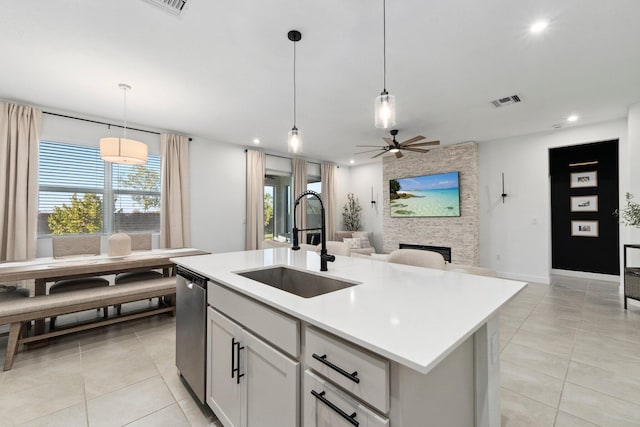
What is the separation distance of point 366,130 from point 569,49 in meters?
2.74

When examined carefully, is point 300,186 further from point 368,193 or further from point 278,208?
point 368,193

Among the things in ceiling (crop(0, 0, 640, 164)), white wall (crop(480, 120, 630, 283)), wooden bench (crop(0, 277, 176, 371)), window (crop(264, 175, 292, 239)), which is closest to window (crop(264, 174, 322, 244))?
window (crop(264, 175, 292, 239))

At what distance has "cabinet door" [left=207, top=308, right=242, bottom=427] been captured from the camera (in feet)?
4.50

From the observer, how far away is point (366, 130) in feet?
15.7

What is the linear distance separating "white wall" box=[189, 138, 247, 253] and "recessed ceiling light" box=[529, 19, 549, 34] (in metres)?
4.86

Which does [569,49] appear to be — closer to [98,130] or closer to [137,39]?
[137,39]

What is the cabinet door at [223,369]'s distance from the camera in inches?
54.0

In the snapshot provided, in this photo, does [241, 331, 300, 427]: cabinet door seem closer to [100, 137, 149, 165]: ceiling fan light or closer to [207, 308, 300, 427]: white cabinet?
[207, 308, 300, 427]: white cabinet

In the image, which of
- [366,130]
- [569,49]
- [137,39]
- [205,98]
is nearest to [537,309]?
[569,49]

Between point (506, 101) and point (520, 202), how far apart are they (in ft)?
7.94

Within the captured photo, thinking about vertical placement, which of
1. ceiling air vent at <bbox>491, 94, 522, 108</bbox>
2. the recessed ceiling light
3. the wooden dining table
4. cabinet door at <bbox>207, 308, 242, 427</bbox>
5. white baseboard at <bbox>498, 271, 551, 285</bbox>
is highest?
ceiling air vent at <bbox>491, 94, 522, 108</bbox>

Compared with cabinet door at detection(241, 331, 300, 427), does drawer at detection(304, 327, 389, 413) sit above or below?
above

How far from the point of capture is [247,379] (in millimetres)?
1297

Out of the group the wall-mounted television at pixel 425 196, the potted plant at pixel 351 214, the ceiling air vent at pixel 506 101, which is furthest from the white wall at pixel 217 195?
the ceiling air vent at pixel 506 101
